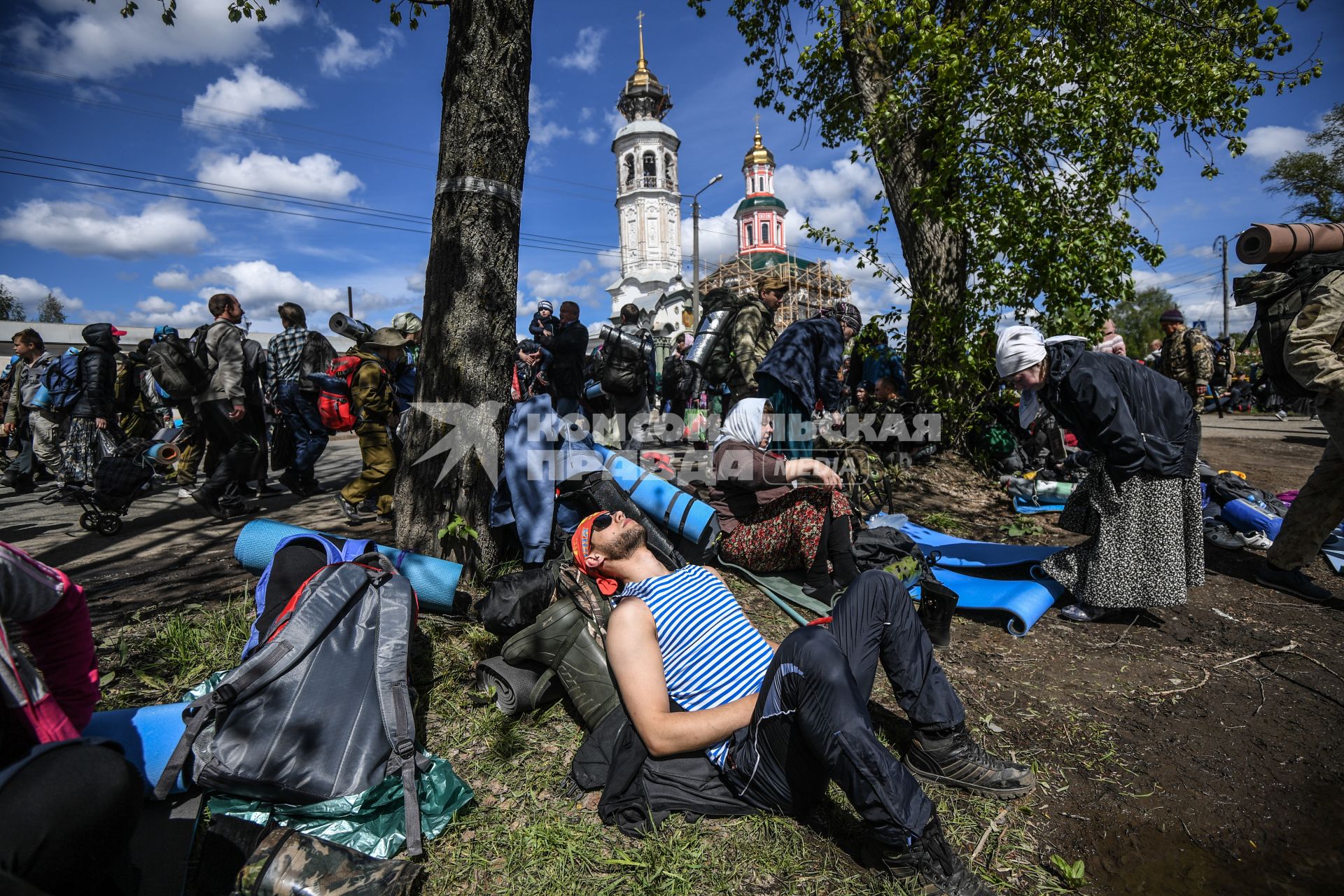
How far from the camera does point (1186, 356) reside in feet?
25.5

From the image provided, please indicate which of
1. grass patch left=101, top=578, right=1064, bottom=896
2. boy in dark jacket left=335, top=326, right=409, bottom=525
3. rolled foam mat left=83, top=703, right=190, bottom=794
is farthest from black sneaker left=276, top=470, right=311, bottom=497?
rolled foam mat left=83, top=703, right=190, bottom=794

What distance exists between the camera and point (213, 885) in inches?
69.1

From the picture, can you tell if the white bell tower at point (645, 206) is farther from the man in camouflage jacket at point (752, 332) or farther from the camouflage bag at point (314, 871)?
the camouflage bag at point (314, 871)

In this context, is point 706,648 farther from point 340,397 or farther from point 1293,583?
point 340,397

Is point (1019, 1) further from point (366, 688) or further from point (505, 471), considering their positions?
point (366, 688)

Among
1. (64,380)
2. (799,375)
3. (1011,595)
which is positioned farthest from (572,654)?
(64,380)

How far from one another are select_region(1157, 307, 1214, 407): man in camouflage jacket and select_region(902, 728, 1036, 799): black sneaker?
743 cm

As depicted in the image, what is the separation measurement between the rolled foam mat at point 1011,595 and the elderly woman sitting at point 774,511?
69 cm

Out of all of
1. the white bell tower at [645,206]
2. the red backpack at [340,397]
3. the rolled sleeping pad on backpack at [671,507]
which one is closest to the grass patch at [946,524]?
the rolled sleeping pad on backpack at [671,507]

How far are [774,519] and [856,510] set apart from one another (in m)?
1.23

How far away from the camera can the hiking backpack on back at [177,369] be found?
5.23 m

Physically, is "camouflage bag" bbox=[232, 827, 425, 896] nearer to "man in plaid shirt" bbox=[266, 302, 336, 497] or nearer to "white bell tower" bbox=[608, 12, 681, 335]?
"man in plaid shirt" bbox=[266, 302, 336, 497]

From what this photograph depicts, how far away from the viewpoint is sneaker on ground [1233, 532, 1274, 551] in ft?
14.9

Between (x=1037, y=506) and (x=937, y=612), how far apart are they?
3.66 meters
